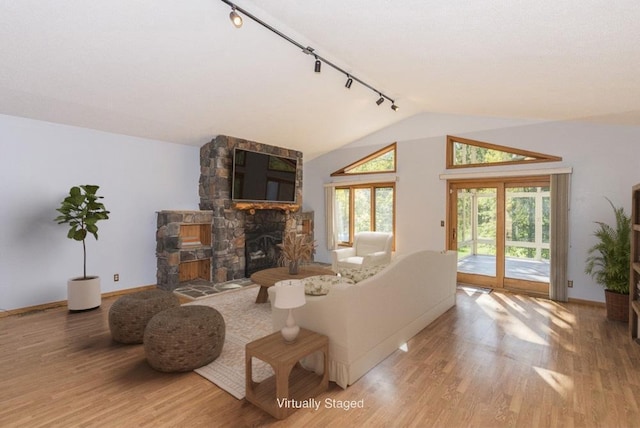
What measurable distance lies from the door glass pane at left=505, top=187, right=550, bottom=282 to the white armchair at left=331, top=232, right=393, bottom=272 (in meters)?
2.10

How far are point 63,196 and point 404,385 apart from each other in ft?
16.9

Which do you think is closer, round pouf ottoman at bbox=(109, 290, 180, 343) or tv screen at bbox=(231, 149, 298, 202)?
round pouf ottoman at bbox=(109, 290, 180, 343)

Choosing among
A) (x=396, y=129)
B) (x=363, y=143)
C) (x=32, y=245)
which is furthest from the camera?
(x=363, y=143)

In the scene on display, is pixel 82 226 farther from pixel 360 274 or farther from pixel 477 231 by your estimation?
pixel 477 231

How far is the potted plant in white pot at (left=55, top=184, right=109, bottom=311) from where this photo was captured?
407 cm

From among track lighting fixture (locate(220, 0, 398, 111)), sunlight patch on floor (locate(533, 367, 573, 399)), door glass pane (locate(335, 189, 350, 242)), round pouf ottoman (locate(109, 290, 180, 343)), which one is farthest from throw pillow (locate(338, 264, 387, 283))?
door glass pane (locate(335, 189, 350, 242))

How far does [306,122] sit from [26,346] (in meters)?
4.86

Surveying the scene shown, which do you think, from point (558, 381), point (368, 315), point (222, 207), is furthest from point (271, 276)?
point (558, 381)

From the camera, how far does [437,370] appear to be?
2725 mm

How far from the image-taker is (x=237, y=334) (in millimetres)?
3490

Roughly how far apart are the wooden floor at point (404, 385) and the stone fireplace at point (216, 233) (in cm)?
182

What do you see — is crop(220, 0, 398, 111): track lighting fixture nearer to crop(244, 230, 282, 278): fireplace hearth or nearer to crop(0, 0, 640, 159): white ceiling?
crop(0, 0, 640, 159): white ceiling

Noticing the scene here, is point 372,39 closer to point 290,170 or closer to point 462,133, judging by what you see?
point 462,133

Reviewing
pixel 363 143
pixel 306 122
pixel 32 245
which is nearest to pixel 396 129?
pixel 363 143
